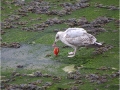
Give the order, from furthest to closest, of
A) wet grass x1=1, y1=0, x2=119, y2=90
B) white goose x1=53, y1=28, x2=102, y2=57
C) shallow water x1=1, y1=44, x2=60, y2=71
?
white goose x1=53, y1=28, x2=102, y2=57, shallow water x1=1, y1=44, x2=60, y2=71, wet grass x1=1, y1=0, x2=119, y2=90

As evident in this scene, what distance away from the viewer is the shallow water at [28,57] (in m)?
10.4

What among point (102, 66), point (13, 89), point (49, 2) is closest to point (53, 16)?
point (49, 2)

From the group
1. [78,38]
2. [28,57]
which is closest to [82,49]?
[78,38]

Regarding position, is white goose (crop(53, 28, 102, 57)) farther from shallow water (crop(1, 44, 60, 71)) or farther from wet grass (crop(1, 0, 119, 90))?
shallow water (crop(1, 44, 60, 71))

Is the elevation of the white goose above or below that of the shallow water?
above

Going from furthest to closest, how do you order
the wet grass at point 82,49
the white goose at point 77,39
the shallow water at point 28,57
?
the white goose at point 77,39
the shallow water at point 28,57
the wet grass at point 82,49

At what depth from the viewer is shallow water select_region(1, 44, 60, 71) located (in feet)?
34.2

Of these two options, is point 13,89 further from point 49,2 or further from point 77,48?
point 49,2

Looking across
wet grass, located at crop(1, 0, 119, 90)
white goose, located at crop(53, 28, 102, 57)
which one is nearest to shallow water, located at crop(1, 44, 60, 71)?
wet grass, located at crop(1, 0, 119, 90)

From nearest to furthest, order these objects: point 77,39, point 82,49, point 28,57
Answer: point 77,39
point 28,57
point 82,49

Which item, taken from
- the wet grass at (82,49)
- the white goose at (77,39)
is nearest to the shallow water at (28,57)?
the wet grass at (82,49)

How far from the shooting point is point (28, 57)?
11.0 metres

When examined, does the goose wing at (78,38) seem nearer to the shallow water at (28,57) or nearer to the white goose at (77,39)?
the white goose at (77,39)

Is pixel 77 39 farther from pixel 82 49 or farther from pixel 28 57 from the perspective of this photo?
pixel 28 57
